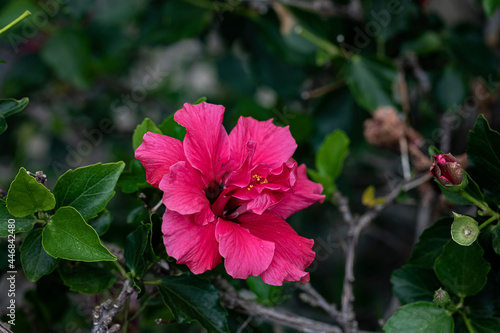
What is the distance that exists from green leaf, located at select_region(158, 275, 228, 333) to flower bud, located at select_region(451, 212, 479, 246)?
1.31 feet

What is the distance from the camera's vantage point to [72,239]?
2.26ft

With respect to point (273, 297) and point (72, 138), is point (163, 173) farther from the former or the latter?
point (72, 138)

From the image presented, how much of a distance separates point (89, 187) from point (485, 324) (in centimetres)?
71

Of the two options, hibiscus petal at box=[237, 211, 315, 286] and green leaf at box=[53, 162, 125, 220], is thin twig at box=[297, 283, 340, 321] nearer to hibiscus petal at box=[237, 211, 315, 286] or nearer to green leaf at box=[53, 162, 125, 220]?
hibiscus petal at box=[237, 211, 315, 286]

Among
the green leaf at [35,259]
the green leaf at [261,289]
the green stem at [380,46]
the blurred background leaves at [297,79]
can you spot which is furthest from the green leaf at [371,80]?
the green leaf at [35,259]

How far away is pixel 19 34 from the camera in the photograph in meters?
1.71

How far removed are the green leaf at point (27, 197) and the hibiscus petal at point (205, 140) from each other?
0.76ft

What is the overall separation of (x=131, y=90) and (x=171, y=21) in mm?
696

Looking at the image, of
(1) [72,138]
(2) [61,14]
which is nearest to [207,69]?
(1) [72,138]

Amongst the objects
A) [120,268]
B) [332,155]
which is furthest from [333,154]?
[120,268]

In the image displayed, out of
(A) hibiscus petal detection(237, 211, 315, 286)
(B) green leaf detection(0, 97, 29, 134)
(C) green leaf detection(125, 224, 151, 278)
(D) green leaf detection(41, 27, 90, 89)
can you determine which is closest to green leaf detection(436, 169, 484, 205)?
(A) hibiscus petal detection(237, 211, 315, 286)

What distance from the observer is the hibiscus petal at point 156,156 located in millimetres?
691

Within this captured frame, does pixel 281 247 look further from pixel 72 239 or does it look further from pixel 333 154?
pixel 333 154

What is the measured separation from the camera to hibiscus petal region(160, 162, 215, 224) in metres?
0.65
